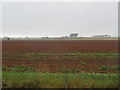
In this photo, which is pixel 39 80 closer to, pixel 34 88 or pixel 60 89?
pixel 34 88

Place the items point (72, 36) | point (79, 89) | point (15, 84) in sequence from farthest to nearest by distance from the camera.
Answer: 1. point (72, 36)
2. point (15, 84)
3. point (79, 89)

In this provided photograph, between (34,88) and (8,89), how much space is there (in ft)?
3.43

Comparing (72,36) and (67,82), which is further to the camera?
(72,36)

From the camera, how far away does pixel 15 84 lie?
26.1ft

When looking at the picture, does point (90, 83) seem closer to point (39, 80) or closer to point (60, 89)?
point (60, 89)

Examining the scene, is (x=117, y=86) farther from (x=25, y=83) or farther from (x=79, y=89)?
(x=25, y=83)

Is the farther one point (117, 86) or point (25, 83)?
point (25, 83)

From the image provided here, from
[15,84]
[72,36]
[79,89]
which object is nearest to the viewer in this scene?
[79,89]

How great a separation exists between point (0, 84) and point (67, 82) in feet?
9.25

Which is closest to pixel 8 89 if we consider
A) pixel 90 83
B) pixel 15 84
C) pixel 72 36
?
pixel 15 84

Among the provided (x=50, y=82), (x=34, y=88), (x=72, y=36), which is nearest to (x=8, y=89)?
(x=34, y=88)

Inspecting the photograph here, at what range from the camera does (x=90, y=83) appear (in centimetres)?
800

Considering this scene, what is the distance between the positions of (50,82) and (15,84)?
146 centimetres

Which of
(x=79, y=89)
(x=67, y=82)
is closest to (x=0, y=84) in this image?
(x=67, y=82)
